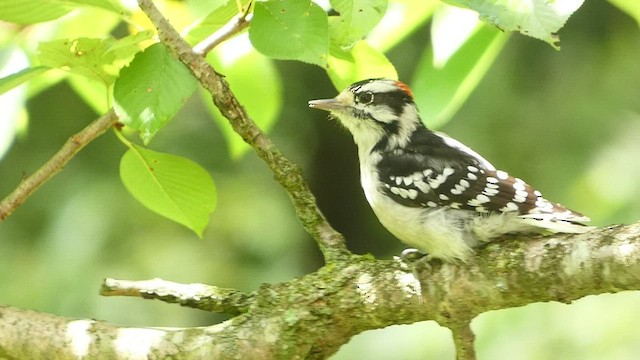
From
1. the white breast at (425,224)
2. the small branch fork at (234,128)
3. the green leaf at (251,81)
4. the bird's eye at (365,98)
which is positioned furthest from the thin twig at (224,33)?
the bird's eye at (365,98)

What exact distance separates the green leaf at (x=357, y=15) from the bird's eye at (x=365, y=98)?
3.63ft

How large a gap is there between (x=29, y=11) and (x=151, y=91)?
1.07 feet

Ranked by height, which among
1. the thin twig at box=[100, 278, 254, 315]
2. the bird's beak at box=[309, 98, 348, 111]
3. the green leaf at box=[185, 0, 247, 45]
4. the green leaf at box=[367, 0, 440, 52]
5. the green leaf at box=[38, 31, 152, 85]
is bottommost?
the thin twig at box=[100, 278, 254, 315]

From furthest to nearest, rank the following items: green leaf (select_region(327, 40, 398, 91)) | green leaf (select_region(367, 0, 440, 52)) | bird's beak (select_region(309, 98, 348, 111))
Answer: bird's beak (select_region(309, 98, 348, 111)) < green leaf (select_region(367, 0, 440, 52)) < green leaf (select_region(327, 40, 398, 91))

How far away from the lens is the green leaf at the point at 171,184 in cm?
187

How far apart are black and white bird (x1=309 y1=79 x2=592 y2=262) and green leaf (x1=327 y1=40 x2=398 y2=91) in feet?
0.98

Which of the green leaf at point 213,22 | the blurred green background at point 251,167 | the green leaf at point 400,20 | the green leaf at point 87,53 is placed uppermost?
the blurred green background at point 251,167

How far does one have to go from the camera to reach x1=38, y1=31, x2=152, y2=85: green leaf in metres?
1.62

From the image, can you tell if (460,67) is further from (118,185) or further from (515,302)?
(118,185)

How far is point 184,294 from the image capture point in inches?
75.5

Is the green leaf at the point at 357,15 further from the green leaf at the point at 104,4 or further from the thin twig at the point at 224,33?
the green leaf at the point at 104,4

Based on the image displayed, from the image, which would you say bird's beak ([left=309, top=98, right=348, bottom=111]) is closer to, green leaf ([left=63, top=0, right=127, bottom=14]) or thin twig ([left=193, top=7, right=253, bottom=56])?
thin twig ([left=193, top=7, right=253, bottom=56])

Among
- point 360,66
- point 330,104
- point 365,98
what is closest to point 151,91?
point 360,66

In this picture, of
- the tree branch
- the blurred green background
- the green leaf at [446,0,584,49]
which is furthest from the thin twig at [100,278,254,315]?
the blurred green background
